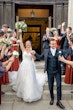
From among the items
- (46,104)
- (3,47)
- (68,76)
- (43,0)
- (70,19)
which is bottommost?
(46,104)

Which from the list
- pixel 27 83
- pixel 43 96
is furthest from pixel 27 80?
pixel 43 96

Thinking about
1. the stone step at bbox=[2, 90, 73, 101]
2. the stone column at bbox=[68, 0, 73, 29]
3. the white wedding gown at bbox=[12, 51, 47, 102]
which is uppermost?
the stone column at bbox=[68, 0, 73, 29]

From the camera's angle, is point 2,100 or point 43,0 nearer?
point 2,100

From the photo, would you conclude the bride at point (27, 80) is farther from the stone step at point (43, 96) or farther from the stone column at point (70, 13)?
the stone column at point (70, 13)

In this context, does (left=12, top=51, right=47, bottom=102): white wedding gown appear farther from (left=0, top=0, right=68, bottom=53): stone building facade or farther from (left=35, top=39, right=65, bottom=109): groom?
(left=0, top=0, right=68, bottom=53): stone building facade

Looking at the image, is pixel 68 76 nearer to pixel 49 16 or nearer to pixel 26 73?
pixel 26 73

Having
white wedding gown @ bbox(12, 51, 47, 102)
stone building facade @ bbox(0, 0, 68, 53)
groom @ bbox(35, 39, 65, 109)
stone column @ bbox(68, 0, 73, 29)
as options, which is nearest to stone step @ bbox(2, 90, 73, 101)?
white wedding gown @ bbox(12, 51, 47, 102)

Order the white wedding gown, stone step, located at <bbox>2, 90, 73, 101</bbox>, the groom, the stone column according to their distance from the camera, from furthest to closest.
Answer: the stone column < stone step, located at <bbox>2, 90, 73, 101</bbox> < the white wedding gown < the groom

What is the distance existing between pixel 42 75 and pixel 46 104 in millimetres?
1622

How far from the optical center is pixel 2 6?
1377cm

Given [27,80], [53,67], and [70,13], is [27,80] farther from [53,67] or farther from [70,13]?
[70,13]

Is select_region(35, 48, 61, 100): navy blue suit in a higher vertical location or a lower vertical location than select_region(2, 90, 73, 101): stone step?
higher

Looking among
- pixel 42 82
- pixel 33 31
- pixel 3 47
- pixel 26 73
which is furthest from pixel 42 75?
pixel 33 31

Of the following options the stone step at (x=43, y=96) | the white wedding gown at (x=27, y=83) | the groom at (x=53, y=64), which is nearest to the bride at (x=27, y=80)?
the white wedding gown at (x=27, y=83)
